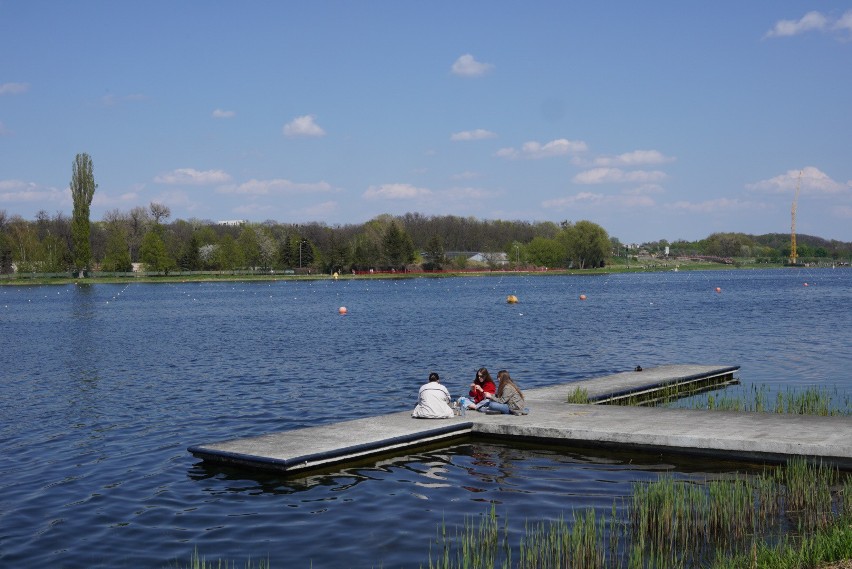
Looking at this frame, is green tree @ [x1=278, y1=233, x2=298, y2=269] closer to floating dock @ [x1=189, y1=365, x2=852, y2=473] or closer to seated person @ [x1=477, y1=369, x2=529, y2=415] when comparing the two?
floating dock @ [x1=189, y1=365, x2=852, y2=473]

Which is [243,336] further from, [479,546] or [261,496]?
[479,546]

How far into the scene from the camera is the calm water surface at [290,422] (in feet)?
46.8

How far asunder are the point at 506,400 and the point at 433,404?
6.50 feet

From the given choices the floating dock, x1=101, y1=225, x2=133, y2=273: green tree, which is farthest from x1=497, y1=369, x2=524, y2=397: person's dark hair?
x1=101, y1=225, x2=133, y2=273: green tree

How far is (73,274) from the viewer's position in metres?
168

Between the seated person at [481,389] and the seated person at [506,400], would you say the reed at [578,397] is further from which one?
the seated person at [481,389]

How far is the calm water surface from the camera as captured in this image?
14.3 meters

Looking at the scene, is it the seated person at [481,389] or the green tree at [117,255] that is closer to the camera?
the seated person at [481,389]

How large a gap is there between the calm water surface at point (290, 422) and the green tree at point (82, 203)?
87661 millimetres

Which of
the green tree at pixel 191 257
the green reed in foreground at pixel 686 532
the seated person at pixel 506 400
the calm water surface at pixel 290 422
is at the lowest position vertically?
the calm water surface at pixel 290 422

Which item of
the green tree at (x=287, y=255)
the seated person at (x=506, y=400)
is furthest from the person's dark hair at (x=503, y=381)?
the green tree at (x=287, y=255)

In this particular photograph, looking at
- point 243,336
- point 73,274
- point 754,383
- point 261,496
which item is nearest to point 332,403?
point 261,496

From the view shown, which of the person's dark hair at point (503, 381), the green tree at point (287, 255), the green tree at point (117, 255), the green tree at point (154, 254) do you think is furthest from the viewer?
the green tree at point (287, 255)

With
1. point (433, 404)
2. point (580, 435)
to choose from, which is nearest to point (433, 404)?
point (433, 404)
